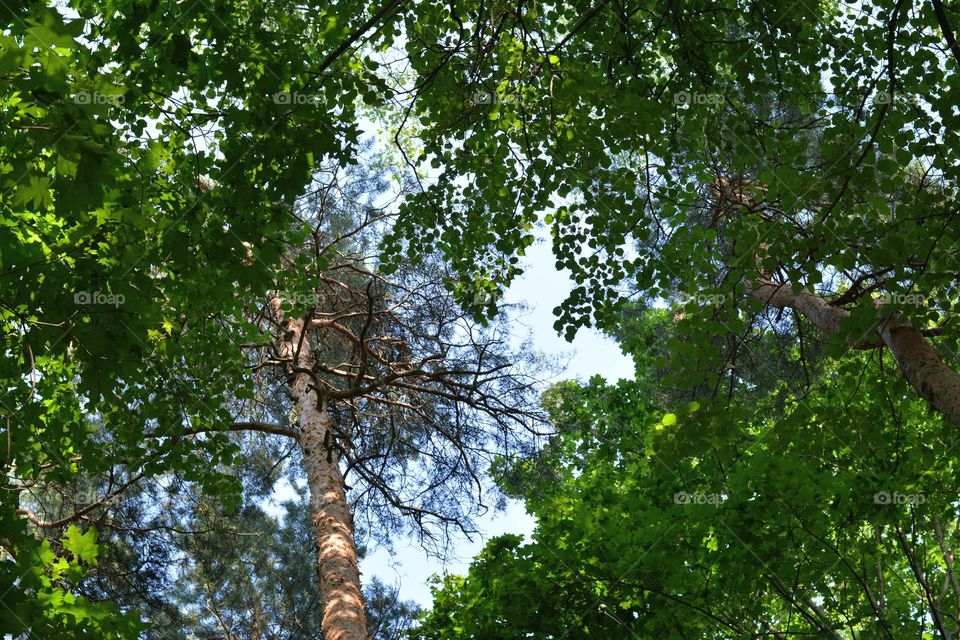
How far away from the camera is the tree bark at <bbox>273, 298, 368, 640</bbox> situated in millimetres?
6406

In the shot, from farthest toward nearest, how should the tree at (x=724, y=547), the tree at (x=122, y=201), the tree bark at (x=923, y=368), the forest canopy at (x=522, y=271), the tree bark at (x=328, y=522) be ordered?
the tree bark at (x=328, y=522) → the tree at (x=724, y=547) → the tree bark at (x=923, y=368) → the forest canopy at (x=522, y=271) → the tree at (x=122, y=201)

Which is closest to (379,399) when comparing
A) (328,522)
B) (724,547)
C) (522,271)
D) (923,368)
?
(328,522)

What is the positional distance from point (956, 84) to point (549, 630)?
13.5 ft

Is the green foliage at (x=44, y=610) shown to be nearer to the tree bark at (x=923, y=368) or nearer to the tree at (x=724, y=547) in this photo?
the tree at (x=724, y=547)

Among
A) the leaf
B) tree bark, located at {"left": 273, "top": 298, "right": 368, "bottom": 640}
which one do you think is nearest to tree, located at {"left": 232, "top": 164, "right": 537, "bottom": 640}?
tree bark, located at {"left": 273, "top": 298, "right": 368, "bottom": 640}

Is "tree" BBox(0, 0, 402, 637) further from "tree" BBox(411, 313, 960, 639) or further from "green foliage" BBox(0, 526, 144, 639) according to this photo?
"tree" BBox(411, 313, 960, 639)

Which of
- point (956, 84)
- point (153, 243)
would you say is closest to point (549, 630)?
point (153, 243)

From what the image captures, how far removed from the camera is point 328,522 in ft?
23.9

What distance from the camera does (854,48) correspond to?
5.43m

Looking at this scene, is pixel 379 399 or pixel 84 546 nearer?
pixel 84 546

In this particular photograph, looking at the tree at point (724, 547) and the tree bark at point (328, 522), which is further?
the tree bark at point (328, 522)

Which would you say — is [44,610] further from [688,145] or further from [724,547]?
[688,145]

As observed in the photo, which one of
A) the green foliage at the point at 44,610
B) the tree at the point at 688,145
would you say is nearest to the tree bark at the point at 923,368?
the tree at the point at 688,145

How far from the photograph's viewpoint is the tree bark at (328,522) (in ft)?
21.0
